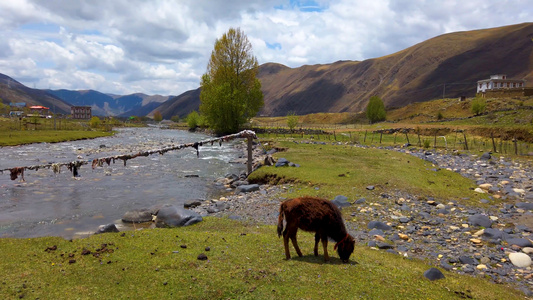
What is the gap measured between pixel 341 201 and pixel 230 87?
58.8 m

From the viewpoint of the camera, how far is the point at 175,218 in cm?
1225

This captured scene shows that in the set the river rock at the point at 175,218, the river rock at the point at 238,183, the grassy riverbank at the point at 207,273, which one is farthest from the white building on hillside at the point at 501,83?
the grassy riverbank at the point at 207,273

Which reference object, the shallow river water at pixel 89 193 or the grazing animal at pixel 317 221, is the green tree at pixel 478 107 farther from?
the grazing animal at pixel 317 221

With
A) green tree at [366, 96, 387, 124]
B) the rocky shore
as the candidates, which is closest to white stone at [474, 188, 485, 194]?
the rocky shore

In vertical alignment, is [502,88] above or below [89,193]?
above

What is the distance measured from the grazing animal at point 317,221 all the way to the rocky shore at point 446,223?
3.09m

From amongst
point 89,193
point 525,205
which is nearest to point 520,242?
point 525,205

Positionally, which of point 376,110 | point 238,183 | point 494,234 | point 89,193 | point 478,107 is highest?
point 376,110

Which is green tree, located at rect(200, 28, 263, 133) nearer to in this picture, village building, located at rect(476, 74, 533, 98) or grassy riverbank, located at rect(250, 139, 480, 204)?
grassy riverbank, located at rect(250, 139, 480, 204)

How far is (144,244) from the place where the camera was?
29.7ft

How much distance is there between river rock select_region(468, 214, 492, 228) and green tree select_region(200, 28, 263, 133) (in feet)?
188

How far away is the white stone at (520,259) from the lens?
28.9ft

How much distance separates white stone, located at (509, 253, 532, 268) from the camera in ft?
28.9

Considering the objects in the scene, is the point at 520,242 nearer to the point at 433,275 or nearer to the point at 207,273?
the point at 433,275
